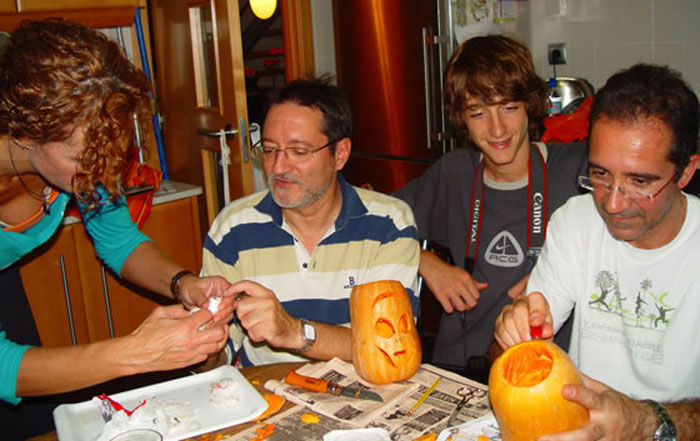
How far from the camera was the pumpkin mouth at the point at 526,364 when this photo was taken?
4.47 ft

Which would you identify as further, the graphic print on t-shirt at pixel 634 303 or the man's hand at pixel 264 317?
the man's hand at pixel 264 317

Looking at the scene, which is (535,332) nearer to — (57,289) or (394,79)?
(57,289)

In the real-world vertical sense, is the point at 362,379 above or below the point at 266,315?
below

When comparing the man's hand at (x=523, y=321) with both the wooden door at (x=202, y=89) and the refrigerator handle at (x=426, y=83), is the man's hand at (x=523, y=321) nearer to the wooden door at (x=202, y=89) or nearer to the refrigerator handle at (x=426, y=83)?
the wooden door at (x=202, y=89)

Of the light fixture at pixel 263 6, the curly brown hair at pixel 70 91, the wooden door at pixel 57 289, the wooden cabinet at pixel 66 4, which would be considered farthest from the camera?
the light fixture at pixel 263 6

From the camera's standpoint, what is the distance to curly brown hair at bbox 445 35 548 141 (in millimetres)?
2377

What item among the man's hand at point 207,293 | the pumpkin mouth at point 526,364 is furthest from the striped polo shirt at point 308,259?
the pumpkin mouth at point 526,364

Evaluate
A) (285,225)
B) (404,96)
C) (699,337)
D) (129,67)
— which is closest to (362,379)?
(285,225)

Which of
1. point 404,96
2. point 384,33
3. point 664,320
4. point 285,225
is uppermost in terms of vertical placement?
point 384,33

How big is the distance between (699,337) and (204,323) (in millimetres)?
1277

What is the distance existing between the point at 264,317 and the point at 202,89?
2.72m

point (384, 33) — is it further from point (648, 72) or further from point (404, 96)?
point (648, 72)

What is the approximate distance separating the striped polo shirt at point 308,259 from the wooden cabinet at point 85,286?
1.38 meters

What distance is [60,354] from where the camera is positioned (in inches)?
65.0
